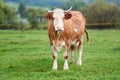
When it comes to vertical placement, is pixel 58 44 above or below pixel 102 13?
above

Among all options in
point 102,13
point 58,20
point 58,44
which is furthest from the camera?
point 102,13

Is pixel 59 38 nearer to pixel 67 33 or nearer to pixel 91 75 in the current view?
pixel 67 33

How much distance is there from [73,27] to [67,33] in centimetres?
83

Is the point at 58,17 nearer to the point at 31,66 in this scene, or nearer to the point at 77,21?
the point at 77,21

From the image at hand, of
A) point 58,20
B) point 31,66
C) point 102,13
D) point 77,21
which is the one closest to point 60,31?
point 58,20

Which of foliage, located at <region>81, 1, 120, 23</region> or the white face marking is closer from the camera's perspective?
the white face marking

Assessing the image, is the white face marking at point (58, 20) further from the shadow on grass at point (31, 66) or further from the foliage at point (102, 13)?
the foliage at point (102, 13)

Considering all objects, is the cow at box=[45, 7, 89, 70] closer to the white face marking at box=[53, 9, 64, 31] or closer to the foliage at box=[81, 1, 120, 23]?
the white face marking at box=[53, 9, 64, 31]

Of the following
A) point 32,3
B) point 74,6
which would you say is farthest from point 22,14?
point 32,3

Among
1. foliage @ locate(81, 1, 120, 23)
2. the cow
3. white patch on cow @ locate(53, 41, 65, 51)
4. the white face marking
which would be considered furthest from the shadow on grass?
foliage @ locate(81, 1, 120, 23)

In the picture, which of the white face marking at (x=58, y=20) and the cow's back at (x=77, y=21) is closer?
the white face marking at (x=58, y=20)

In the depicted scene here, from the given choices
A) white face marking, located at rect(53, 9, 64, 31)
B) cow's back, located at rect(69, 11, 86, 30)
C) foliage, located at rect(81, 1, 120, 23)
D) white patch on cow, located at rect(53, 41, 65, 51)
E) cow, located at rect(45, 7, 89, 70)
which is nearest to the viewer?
white face marking, located at rect(53, 9, 64, 31)

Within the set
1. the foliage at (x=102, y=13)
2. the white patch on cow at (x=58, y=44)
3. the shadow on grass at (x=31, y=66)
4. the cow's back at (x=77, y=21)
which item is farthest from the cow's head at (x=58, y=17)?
the foliage at (x=102, y=13)

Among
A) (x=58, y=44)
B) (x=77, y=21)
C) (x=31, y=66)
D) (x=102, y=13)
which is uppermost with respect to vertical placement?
(x=77, y=21)
